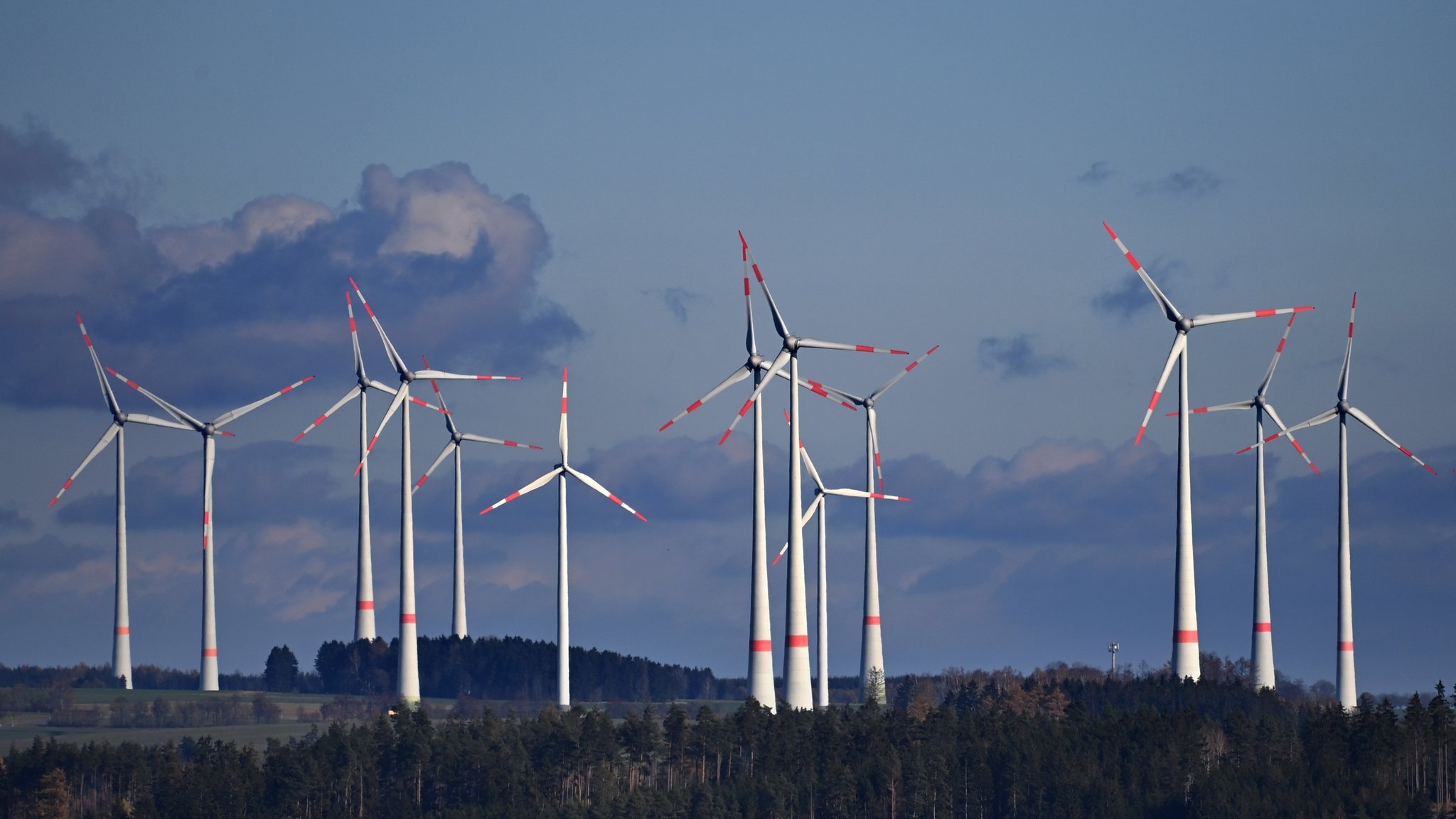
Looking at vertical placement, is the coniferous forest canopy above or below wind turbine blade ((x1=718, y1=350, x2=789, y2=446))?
below

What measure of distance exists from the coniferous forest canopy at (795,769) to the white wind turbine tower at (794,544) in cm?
2109

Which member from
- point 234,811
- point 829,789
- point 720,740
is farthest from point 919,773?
point 234,811

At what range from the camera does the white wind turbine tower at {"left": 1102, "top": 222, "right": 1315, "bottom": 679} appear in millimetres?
135250

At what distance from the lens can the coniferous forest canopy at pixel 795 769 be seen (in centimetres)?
15525

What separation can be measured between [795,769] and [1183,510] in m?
42.7

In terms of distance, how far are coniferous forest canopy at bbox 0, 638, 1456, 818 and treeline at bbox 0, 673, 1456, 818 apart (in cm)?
18

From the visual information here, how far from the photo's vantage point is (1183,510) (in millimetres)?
135750

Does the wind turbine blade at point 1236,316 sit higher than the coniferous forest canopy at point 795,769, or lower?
higher

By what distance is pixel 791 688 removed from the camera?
447 feet

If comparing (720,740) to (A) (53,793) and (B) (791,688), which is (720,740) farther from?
(A) (53,793)

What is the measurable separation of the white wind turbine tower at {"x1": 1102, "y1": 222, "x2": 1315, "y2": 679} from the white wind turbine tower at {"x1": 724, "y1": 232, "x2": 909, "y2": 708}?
60.2ft

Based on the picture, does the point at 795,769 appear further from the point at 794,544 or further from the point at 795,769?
the point at 794,544

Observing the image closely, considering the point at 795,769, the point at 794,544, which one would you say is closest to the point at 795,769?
the point at 795,769

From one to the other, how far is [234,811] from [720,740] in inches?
1474
